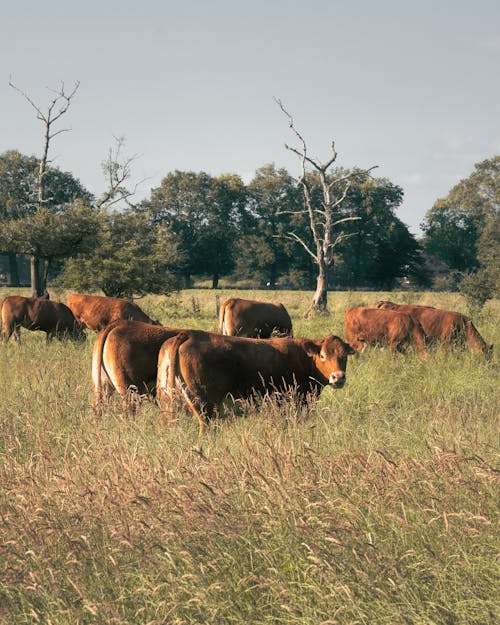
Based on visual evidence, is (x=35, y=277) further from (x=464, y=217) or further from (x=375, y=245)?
(x=464, y=217)

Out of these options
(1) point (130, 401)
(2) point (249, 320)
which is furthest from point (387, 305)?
(1) point (130, 401)

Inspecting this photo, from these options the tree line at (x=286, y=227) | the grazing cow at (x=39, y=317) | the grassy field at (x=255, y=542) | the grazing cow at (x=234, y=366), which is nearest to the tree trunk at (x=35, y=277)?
the grazing cow at (x=39, y=317)

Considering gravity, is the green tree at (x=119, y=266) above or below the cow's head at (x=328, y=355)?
above

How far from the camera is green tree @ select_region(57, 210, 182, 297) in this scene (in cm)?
2666

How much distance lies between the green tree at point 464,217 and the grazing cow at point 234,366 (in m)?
59.7

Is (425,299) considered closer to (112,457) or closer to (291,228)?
(112,457)

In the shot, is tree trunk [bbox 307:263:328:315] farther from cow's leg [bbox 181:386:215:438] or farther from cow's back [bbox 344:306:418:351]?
cow's leg [bbox 181:386:215:438]

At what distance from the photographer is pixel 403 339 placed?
13.4 metres

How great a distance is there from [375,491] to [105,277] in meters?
23.9

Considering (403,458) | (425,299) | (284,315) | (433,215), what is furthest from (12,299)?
(433,215)

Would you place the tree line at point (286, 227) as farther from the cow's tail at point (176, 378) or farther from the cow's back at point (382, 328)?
the cow's tail at point (176, 378)

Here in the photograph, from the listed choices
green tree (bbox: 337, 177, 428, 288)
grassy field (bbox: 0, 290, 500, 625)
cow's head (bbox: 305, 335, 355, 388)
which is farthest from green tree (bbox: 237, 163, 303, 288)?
grassy field (bbox: 0, 290, 500, 625)

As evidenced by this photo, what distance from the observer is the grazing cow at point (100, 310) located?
50.9 feet

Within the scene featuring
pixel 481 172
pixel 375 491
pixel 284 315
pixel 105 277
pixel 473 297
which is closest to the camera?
pixel 375 491
